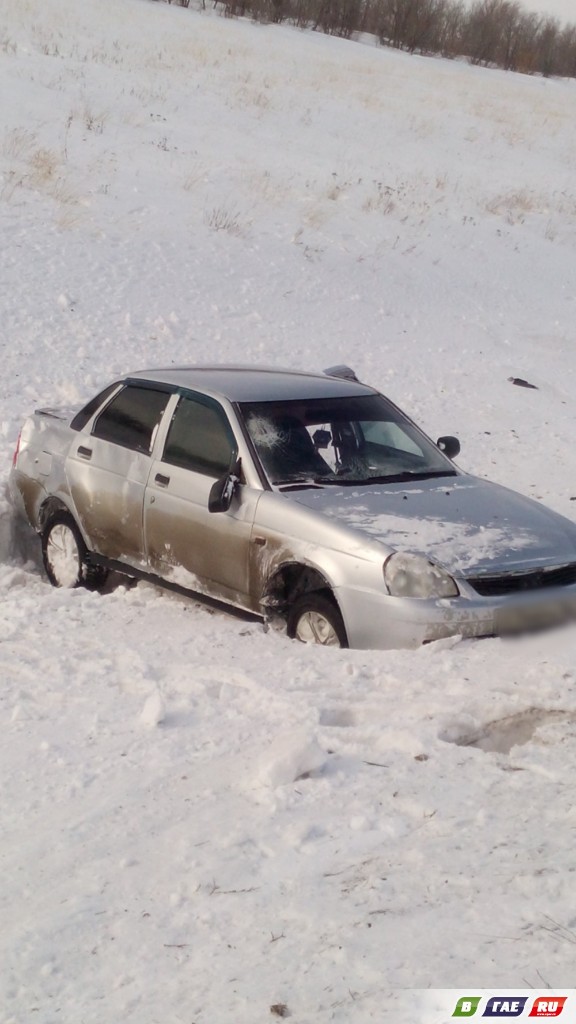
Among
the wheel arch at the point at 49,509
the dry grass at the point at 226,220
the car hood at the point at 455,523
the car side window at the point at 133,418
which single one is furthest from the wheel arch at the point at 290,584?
the dry grass at the point at 226,220

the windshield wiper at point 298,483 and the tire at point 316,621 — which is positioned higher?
the windshield wiper at point 298,483

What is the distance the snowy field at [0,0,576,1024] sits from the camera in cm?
334

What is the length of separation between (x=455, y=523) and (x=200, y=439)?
1.68 m

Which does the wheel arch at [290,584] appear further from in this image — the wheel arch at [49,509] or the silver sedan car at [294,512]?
the wheel arch at [49,509]

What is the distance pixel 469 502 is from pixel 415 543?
774 millimetres

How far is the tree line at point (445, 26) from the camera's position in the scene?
5028 cm

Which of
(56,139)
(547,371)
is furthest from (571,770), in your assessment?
(56,139)

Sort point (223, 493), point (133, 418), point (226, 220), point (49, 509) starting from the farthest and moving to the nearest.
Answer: point (226, 220) → point (49, 509) → point (133, 418) → point (223, 493)

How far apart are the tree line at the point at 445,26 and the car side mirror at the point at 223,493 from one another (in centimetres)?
4323

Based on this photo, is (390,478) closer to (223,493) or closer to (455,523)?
(455,523)

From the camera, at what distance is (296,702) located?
5027 mm

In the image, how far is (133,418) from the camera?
7586 millimetres

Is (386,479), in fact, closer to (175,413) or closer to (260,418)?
(260,418)

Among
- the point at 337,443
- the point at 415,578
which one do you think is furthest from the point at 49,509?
the point at 415,578
